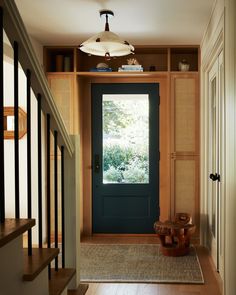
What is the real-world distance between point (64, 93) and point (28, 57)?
336 cm

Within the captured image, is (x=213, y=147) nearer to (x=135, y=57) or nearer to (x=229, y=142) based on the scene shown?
(x=229, y=142)

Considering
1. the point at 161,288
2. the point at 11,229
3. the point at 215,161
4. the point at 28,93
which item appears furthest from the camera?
the point at 215,161

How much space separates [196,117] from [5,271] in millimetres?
4069

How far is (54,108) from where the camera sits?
7.88 feet

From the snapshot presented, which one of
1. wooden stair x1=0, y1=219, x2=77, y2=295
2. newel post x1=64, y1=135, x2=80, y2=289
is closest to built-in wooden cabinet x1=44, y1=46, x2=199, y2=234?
newel post x1=64, y1=135, x2=80, y2=289

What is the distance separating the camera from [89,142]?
18.6ft

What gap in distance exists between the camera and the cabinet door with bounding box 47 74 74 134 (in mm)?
5301

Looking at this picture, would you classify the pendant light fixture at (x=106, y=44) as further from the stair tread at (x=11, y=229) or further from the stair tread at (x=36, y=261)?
the stair tread at (x=11, y=229)

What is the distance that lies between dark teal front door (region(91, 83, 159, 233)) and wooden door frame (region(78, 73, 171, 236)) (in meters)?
0.06

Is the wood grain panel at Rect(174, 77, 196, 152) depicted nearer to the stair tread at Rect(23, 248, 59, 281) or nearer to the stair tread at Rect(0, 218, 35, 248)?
the stair tread at Rect(23, 248, 59, 281)

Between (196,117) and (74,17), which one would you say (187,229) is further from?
(74,17)

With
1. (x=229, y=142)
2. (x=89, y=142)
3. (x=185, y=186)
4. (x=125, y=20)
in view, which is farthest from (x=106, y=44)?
(x=185, y=186)

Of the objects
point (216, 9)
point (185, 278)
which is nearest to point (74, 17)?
point (216, 9)

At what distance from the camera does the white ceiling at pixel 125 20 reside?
12.2 feet
